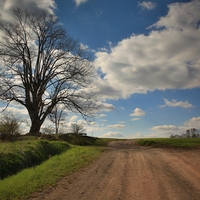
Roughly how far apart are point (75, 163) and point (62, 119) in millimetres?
37087

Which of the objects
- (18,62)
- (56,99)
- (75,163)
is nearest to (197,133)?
(56,99)

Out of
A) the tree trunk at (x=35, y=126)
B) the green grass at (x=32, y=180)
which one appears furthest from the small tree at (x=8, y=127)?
the green grass at (x=32, y=180)

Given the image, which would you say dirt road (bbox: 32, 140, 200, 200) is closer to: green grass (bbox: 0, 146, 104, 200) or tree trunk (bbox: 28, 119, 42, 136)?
green grass (bbox: 0, 146, 104, 200)

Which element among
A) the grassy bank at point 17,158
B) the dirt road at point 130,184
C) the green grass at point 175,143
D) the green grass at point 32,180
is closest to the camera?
the dirt road at point 130,184

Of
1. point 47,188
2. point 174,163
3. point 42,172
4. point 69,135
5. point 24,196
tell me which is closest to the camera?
point 24,196

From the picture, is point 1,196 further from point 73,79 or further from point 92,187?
point 73,79

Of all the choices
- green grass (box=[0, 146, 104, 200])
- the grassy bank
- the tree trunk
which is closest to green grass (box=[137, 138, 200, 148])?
the grassy bank

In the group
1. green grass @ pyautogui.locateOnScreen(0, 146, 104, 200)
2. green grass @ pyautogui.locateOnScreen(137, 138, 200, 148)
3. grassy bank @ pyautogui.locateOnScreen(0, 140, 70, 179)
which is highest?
green grass @ pyautogui.locateOnScreen(137, 138, 200, 148)

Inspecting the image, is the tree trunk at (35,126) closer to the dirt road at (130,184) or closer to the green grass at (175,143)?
the green grass at (175,143)

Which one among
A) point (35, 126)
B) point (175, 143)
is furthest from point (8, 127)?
point (175, 143)

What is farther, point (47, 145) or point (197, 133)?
point (197, 133)

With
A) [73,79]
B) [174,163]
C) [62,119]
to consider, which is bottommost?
[174,163]

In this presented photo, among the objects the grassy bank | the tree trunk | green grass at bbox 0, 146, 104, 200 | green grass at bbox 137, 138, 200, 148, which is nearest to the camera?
green grass at bbox 0, 146, 104, 200

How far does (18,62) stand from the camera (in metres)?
30.6
